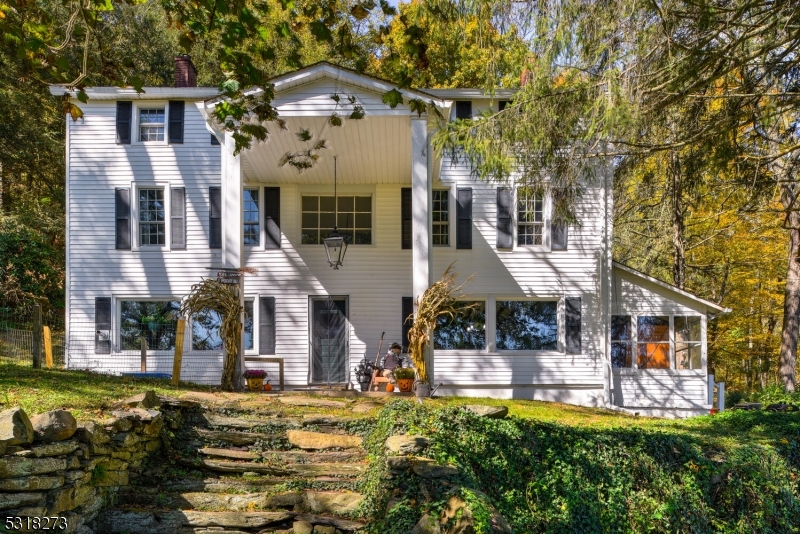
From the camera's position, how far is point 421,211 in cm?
1166

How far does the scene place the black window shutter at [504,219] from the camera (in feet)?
50.5

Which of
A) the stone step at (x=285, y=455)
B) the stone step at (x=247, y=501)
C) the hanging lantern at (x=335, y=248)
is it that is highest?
the hanging lantern at (x=335, y=248)

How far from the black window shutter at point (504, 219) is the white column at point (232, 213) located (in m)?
6.30

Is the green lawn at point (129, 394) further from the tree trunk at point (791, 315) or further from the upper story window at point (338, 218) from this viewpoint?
the tree trunk at point (791, 315)

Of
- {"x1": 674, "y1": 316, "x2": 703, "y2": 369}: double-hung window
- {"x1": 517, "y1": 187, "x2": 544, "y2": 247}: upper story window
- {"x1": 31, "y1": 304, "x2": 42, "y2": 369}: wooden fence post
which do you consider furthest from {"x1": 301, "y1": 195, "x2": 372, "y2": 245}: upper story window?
{"x1": 674, "y1": 316, "x2": 703, "y2": 369}: double-hung window

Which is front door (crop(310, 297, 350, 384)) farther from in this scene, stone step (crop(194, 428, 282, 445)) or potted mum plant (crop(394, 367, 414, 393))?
stone step (crop(194, 428, 282, 445))

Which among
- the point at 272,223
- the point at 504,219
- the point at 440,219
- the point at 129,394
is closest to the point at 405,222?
the point at 440,219

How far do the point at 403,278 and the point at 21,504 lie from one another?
10.5 meters

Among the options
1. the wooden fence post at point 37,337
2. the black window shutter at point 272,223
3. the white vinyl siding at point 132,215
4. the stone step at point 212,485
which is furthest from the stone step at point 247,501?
the black window shutter at point 272,223

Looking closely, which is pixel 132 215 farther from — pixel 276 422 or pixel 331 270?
pixel 276 422

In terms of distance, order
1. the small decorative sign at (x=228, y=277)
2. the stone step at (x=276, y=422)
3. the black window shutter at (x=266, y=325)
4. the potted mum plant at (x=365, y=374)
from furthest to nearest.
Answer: the black window shutter at (x=266, y=325)
the potted mum plant at (x=365, y=374)
the small decorative sign at (x=228, y=277)
the stone step at (x=276, y=422)

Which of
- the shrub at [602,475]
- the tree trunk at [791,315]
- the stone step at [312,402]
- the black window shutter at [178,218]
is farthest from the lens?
the tree trunk at [791,315]

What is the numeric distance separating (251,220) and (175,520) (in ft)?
31.3

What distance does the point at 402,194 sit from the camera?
1545cm
